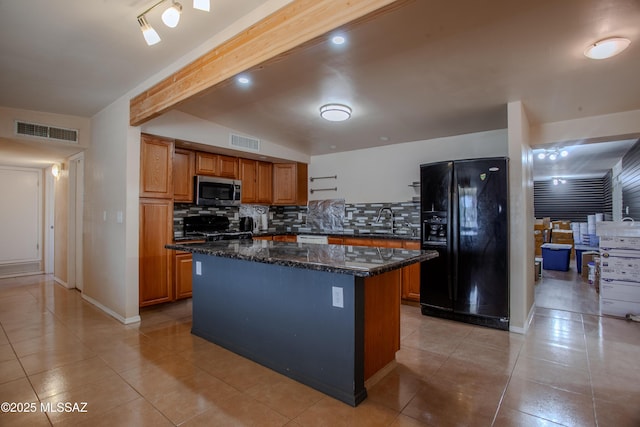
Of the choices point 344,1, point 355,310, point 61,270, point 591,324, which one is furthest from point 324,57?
point 61,270

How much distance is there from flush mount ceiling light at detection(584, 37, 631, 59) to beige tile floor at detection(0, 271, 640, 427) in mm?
2235

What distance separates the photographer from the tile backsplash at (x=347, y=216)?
4781 millimetres

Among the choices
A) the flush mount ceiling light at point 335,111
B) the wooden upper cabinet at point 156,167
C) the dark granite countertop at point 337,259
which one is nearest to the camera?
the dark granite countertop at point 337,259

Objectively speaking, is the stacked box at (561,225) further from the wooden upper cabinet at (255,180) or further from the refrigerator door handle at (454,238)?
the wooden upper cabinet at (255,180)

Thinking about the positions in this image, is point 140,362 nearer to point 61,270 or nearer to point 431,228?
point 431,228

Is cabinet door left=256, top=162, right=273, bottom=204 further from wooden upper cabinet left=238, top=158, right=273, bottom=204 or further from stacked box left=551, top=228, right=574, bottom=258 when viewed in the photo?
stacked box left=551, top=228, right=574, bottom=258

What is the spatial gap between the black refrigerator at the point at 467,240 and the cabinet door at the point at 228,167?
2812 millimetres

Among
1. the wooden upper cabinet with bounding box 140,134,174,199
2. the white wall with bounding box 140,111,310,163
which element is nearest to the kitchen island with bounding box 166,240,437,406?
the wooden upper cabinet with bounding box 140,134,174,199

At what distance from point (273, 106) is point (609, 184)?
9.25 m

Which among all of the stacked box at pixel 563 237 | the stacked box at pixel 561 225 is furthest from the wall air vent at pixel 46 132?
the stacked box at pixel 561 225

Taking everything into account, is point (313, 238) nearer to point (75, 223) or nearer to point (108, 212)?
point (108, 212)

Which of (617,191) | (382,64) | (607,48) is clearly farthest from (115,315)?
(617,191)

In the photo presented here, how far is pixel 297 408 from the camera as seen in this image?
1.93m

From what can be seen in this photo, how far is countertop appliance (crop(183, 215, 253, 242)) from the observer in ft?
15.1
